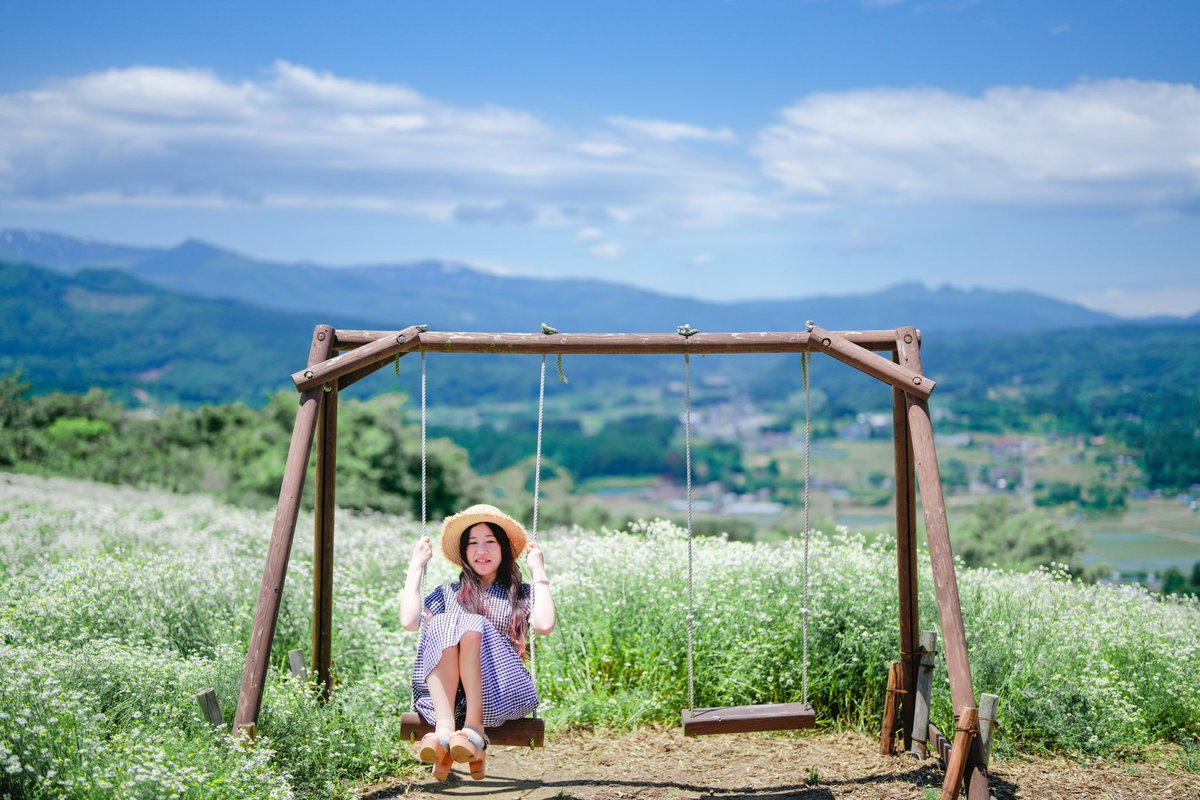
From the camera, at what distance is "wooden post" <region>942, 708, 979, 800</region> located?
182 inches

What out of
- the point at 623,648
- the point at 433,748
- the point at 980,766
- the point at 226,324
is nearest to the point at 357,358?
the point at 433,748

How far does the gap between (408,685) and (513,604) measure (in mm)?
1245

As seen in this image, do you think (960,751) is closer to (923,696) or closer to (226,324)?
(923,696)

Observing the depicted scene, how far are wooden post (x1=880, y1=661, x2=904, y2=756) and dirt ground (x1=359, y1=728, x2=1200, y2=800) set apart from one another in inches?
3.2

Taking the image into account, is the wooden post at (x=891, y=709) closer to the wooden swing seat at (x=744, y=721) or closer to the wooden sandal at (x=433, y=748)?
the wooden swing seat at (x=744, y=721)

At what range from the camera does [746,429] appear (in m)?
77.6

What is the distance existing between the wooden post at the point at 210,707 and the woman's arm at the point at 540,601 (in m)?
1.50

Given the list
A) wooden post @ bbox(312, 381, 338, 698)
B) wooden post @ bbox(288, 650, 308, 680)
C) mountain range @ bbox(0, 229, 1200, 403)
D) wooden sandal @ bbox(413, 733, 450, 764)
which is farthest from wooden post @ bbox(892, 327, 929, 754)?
mountain range @ bbox(0, 229, 1200, 403)

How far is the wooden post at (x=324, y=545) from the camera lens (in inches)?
222

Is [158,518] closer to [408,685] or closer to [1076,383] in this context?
[408,685]

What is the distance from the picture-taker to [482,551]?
5.20 m

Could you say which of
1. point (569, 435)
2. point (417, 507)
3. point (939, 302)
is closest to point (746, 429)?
point (569, 435)

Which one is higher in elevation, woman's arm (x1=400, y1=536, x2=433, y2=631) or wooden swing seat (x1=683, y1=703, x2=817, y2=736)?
woman's arm (x1=400, y1=536, x2=433, y2=631)

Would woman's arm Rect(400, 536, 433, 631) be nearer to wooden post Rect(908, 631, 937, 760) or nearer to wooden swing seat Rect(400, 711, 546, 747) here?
wooden swing seat Rect(400, 711, 546, 747)
